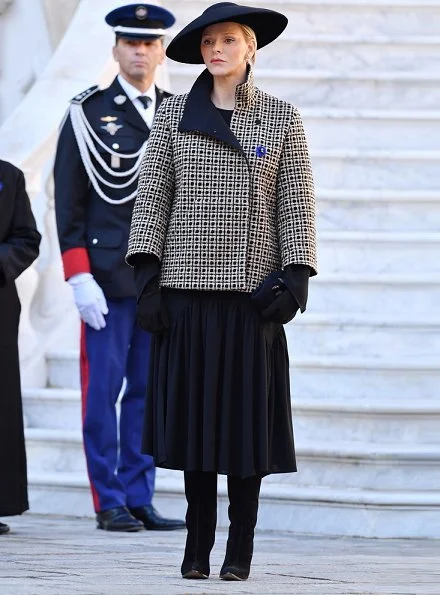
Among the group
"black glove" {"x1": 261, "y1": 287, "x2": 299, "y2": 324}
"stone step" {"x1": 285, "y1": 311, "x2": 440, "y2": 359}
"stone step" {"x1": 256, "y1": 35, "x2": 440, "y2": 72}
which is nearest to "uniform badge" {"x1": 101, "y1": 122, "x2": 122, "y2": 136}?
"stone step" {"x1": 285, "y1": 311, "x2": 440, "y2": 359}

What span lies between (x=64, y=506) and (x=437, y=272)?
1972 mm

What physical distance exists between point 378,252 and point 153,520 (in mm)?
1926

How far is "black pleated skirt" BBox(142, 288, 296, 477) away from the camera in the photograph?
465 centimetres

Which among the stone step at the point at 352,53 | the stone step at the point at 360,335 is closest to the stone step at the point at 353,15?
the stone step at the point at 352,53

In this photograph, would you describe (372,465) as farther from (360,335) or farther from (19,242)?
(19,242)

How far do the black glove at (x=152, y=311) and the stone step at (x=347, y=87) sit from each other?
3.98 m

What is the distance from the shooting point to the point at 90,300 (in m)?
6.41

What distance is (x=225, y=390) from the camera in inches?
184

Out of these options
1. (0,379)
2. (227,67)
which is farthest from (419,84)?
(227,67)

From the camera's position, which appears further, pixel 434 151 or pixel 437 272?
pixel 434 151

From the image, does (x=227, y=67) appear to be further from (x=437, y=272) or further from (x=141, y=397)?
(x=437, y=272)

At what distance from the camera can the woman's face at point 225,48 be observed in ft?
15.7

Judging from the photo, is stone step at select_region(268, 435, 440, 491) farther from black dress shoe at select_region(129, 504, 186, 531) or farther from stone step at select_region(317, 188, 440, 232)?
stone step at select_region(317, 188, 440, 232)

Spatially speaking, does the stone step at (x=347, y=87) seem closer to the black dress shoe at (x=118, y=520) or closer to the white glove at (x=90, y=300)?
the white glove at (x=90, y=300)
